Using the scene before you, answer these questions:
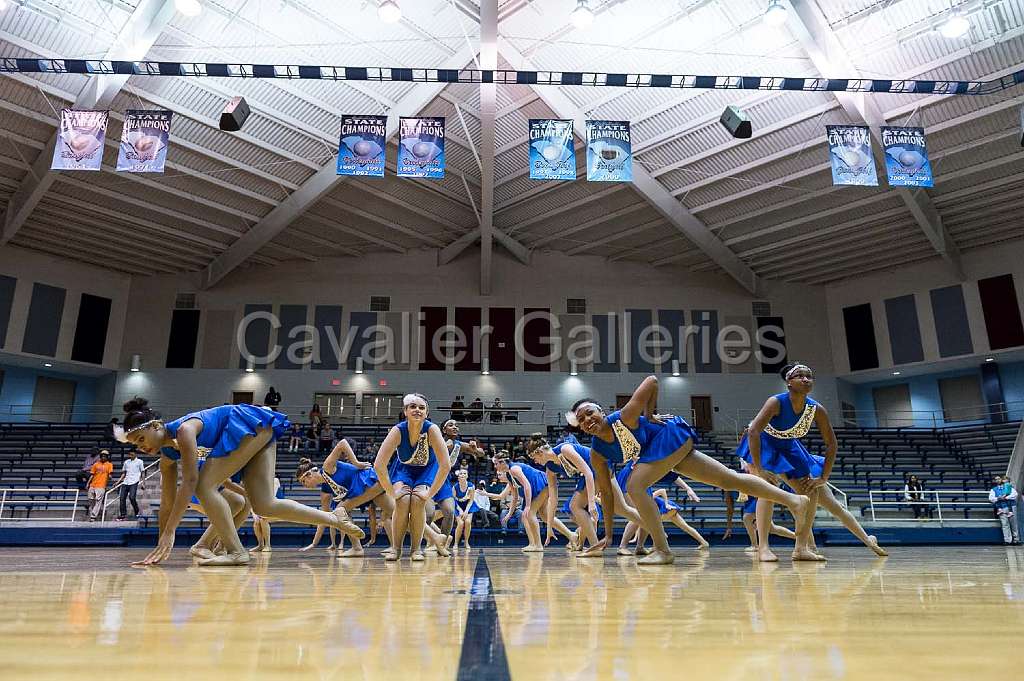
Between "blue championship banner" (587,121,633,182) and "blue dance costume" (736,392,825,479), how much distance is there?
10.6m

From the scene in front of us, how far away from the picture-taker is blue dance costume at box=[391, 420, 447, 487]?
5.73 m

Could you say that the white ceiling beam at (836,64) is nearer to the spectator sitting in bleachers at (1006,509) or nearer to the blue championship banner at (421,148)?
the spectator sitting in bleachers at (1006,509)

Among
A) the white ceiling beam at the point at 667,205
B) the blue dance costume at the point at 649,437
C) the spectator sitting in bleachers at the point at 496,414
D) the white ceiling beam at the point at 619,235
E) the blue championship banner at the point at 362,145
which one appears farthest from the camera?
the spectator sitting in bleachers at the point at 496,414

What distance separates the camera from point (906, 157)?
15000mm

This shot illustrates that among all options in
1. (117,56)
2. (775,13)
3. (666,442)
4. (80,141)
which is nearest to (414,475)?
(666,442)

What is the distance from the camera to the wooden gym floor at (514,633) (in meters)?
0.98

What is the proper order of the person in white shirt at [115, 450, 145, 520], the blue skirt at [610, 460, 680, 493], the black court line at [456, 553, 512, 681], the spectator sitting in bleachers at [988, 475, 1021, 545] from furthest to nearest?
the person in white shirt at [115, 450, 145, 520] < the spectator sitting in bleachers at [988, 475, 1021, 545] < the blue skirt at [610, 460, 680, 493] < the black court line at [456, 553, 512, 681]

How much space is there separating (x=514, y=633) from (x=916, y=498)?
17.5m

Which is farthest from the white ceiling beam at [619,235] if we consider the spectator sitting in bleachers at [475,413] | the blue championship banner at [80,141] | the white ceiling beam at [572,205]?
the blue championship banner at [80,141]

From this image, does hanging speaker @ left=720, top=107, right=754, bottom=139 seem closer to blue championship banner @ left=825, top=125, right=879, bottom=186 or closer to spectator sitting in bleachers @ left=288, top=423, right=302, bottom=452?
blue championship banner @ left=825, top=125, right=879, bottom=186

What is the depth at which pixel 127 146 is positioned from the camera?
14.0 metres

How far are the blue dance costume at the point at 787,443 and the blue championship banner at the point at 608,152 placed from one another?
34.8 feet

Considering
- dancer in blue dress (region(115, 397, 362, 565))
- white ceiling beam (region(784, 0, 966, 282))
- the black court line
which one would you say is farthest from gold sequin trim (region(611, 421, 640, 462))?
white ceiling beam (region(784, 0, 966, 282))

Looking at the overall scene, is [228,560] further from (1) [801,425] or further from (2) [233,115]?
(2) [233,115]
